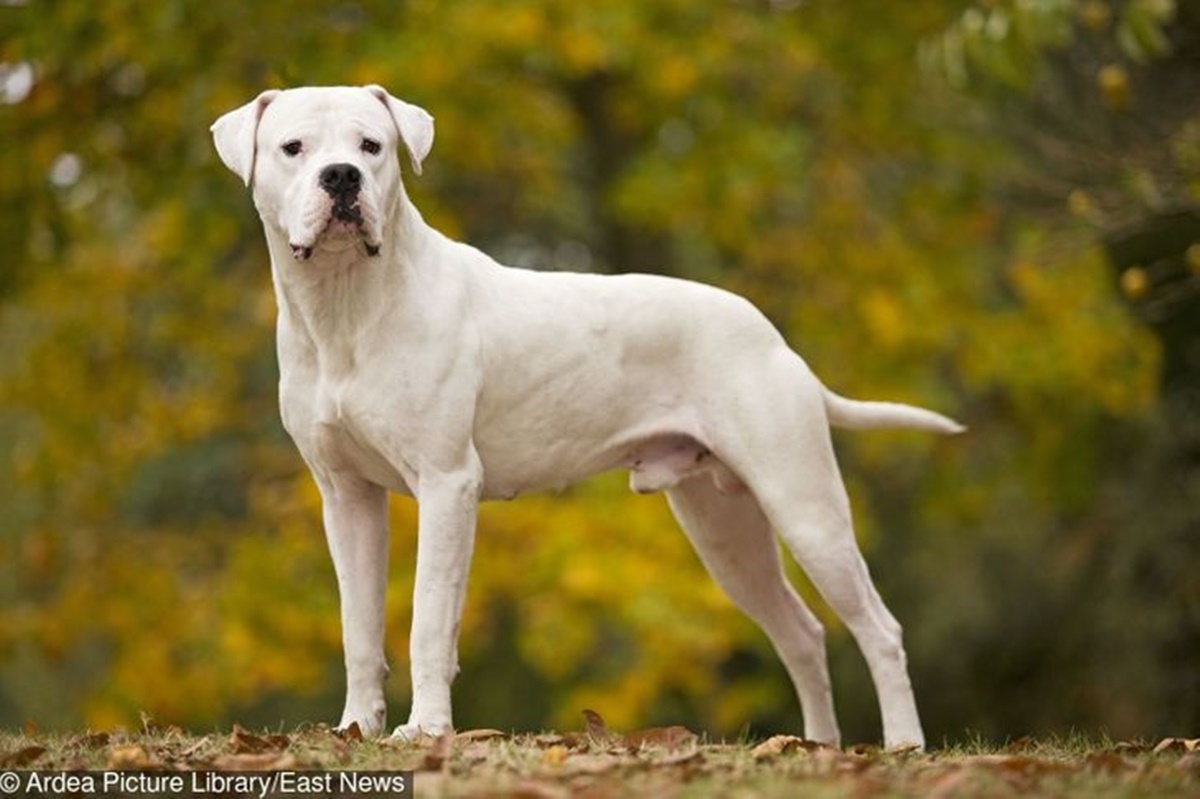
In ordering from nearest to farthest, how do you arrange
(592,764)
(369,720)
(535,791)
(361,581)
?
(535,791) → (592,764) → (369,720) → (361,581)

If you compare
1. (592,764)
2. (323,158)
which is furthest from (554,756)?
(323,158)

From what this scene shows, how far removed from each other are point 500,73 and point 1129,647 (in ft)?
20.7

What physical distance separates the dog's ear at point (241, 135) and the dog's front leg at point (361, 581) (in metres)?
1.08

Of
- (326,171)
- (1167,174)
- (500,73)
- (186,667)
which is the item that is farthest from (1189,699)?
(326,171)

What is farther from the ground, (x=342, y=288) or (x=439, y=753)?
(x=342, y=288)

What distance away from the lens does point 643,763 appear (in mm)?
5086

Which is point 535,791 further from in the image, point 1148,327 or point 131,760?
point 1148,327

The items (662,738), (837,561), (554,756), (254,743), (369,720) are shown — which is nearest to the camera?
(554,756)

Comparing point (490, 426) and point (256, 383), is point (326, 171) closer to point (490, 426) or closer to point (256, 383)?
point (490, 426)

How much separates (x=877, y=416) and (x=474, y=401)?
6.18 ft

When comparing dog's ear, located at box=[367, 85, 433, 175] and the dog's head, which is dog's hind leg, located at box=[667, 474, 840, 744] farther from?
the dog's head

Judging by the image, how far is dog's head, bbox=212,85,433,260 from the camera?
5707 mm

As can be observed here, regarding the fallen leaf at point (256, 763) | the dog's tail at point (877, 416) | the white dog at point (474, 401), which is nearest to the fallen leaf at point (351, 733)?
→ the white dog at point (474, 401)

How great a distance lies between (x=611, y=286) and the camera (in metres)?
6.77
